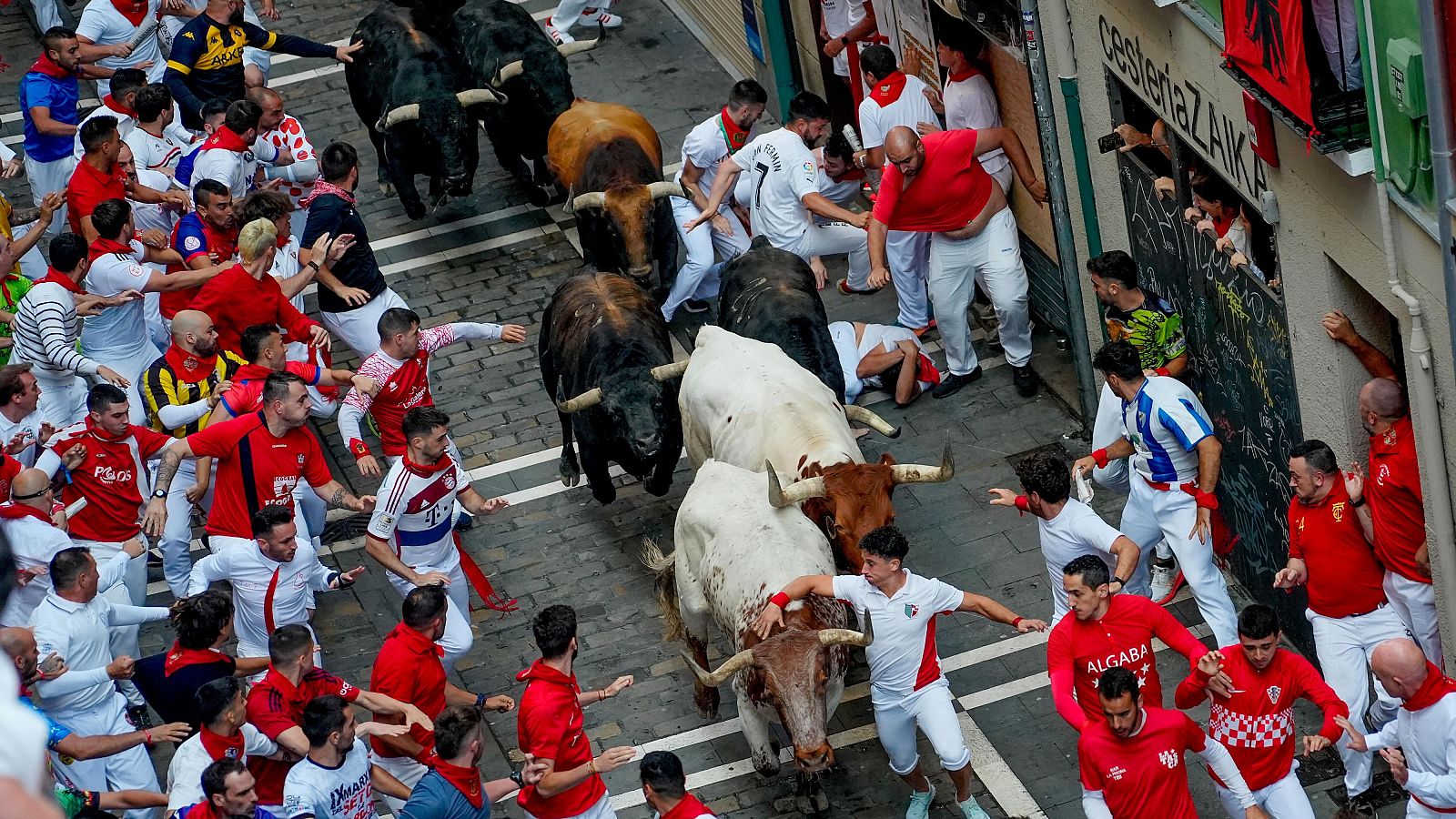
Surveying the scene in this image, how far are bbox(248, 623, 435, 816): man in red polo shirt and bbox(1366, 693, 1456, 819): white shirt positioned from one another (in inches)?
189

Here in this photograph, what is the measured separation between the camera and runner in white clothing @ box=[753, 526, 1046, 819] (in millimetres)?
9641

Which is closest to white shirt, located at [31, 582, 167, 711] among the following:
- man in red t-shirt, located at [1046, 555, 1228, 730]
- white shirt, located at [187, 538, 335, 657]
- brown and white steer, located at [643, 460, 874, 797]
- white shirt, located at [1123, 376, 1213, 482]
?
white shirt, located at [187, 538, 335, 657]

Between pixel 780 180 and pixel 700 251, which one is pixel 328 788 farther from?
pixel 700 251

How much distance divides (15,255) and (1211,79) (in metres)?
8.63

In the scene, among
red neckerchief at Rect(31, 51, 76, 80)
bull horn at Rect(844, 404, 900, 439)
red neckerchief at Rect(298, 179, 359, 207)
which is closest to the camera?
bull horn at Rect(844, 404, 900, 439)

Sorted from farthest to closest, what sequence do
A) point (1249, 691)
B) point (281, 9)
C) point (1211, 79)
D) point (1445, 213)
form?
point (281, 9), point (1211, 79), point (1249, 691), point (1445, 213)

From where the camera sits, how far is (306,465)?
1186 cm

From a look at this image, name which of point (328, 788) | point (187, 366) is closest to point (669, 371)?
point (187, 366)

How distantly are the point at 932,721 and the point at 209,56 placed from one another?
1042 cm

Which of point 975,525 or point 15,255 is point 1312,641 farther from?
point 15,255

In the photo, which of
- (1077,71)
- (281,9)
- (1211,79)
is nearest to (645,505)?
(1077,71)

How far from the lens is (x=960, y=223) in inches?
541

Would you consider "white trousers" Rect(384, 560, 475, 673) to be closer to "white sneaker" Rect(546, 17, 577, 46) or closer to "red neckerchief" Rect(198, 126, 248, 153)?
"red neckerchief" Rect(198, 126, 248, 153)

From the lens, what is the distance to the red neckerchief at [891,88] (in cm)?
1508
